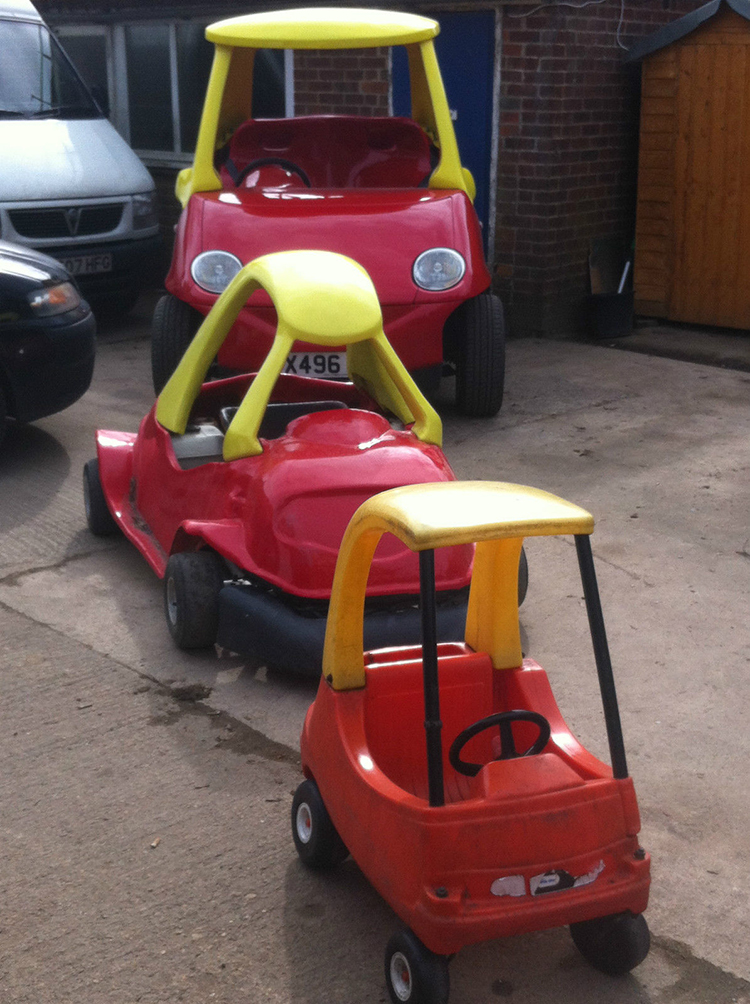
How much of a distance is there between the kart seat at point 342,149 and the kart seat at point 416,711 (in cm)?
514

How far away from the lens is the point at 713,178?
30.9ft

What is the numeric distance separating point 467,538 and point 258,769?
54.5 inches

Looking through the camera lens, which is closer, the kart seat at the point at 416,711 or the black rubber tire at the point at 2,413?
the kart seat at the point at 416,711

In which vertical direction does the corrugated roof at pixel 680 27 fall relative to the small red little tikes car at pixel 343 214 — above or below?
above

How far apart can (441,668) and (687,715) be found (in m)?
1.15

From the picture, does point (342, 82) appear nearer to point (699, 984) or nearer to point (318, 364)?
point (318, 364)

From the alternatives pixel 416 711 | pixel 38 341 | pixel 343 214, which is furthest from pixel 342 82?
pixel 416 711

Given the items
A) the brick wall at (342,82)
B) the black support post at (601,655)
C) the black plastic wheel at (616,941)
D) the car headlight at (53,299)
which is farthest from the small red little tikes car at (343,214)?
the black plastic wheel at (616,941)

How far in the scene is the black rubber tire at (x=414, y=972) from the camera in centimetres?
248

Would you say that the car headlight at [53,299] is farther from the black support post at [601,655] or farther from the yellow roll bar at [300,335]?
the black support post at [601,655]

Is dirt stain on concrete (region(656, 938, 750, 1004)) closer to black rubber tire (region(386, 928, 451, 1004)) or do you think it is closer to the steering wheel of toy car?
black rubber tire (region(386, 928, 451, 1004))

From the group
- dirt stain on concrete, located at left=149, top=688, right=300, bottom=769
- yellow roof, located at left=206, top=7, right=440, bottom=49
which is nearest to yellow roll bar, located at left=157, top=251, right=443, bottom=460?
dirt stain on concrete, located at left=149, top=688, right=300, bottom=769

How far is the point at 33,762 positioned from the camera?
3.57 metres

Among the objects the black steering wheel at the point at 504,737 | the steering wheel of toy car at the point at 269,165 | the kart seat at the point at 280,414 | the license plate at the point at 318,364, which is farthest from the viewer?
the steering wheel of toy car at the point at 269,165
